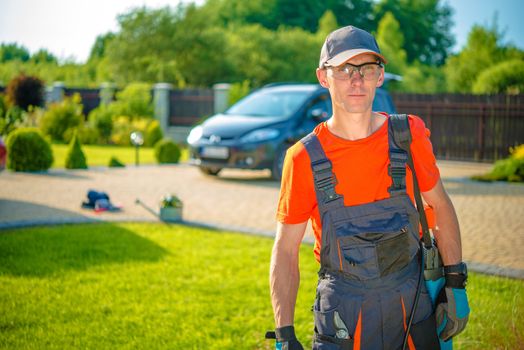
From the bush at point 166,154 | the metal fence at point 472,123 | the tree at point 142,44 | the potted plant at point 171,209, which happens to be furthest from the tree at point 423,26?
the potted plant at point 171,209

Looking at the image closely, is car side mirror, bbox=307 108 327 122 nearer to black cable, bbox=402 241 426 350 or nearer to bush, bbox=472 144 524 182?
bush, bbox=472 144 524 182

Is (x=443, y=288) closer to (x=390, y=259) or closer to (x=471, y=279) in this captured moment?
(x=390, y=259)

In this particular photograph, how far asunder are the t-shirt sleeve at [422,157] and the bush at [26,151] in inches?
569

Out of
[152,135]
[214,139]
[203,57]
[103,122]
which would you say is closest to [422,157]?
[214,139]

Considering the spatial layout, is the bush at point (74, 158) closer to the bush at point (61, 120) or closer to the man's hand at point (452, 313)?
the bush at point (61, 120)

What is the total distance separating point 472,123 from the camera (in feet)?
77.2

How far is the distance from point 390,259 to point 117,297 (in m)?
4.01

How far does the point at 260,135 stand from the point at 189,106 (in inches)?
648

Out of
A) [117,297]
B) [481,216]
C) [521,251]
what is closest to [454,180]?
[481,216]

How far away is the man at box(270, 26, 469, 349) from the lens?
275 cm

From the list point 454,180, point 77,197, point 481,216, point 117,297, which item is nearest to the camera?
point 117,297

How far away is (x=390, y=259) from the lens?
9.08 ft

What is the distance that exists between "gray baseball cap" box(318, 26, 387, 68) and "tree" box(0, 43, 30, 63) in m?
40.4

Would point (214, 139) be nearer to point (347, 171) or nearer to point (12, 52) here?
point (347, 171)
